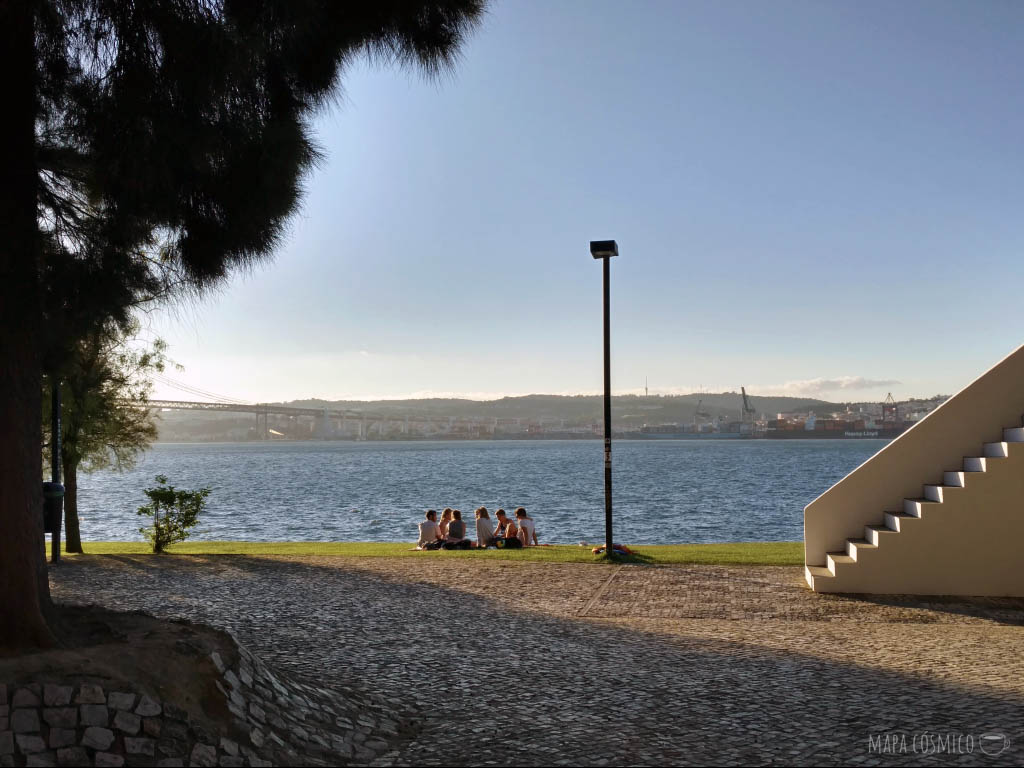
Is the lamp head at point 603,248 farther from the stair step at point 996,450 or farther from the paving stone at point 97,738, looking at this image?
the paving stone at point 97,738

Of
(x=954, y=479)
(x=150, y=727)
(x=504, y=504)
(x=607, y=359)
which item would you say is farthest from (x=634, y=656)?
(x=504, y=504)

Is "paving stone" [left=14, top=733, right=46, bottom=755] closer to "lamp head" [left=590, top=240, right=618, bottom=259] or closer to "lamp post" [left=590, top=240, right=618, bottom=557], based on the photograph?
"lamp post" [left=590, top=240, right=618, bottom=557]

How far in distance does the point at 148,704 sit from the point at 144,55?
3.54 m

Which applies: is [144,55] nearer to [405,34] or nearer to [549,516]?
[405,34]

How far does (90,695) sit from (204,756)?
637mm

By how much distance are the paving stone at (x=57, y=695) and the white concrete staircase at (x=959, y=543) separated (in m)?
8.50

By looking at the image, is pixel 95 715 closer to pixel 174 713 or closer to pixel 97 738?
pixel 97 738

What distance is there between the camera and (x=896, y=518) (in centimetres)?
995

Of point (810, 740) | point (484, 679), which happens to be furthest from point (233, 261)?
point (810, 740)

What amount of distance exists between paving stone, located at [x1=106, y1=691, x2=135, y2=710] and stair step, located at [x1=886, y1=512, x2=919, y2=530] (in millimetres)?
8801

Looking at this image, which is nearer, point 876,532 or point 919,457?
point 876,532

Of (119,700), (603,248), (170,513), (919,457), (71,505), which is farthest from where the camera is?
(170,513)

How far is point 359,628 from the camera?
26.0 ft

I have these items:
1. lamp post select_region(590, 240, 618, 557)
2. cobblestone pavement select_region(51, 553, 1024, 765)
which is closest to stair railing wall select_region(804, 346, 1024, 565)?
cobblestone pavement select_region(51, 553, 1024, 765)
